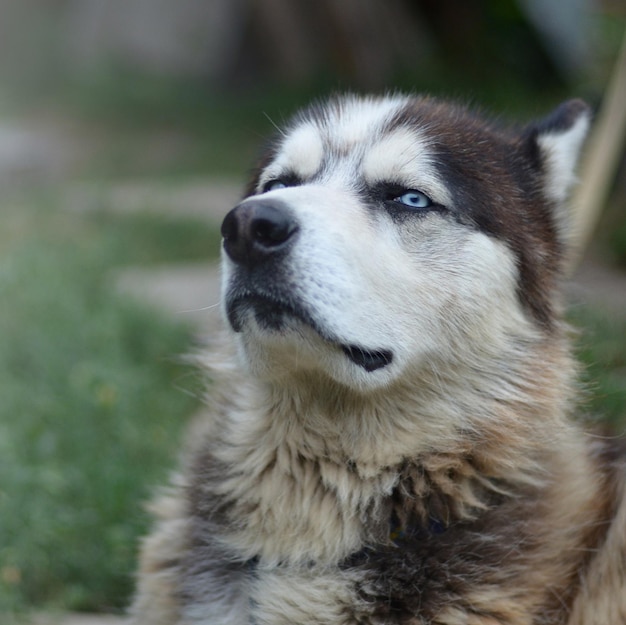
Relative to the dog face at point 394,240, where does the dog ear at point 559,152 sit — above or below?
above

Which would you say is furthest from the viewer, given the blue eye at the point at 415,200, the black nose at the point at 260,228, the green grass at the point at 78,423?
the green grass at the point at 78,423

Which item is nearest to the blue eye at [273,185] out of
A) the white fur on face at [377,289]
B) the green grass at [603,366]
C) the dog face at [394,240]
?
the dog face at [394,240]

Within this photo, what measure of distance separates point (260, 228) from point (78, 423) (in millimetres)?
2610

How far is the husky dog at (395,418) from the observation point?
2.84 m

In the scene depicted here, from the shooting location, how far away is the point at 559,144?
141 inches

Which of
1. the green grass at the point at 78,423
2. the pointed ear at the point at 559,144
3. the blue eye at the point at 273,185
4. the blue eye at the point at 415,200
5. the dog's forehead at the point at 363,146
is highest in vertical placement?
the pointed ear at the point at 559,144

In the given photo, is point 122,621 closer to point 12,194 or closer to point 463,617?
point 463,617

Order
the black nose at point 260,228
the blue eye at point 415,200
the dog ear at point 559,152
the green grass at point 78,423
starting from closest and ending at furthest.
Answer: the black nose at point 260,228 < the blue eye at point 415,200 < the dog ear at point 559,152 < the green grass at point 78,423

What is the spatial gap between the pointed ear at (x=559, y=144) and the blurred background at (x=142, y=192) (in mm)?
424

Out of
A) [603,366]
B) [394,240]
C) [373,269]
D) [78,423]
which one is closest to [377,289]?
[373,269]

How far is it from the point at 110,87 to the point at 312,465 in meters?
15.6

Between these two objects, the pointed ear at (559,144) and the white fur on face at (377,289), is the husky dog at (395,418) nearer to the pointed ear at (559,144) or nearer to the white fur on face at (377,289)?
the white fur on face at (377,289)

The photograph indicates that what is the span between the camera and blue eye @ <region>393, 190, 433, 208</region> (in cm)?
316

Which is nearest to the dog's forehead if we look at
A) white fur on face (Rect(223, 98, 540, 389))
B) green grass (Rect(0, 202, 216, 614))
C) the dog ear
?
white fur on face (Rect(223, 98, 540, 389))
